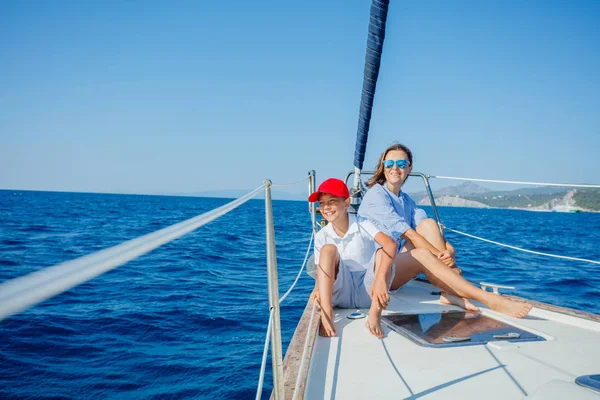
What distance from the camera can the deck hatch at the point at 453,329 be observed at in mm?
2189

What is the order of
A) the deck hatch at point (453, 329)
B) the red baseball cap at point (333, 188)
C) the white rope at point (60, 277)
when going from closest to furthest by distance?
the white rope at point (60, 277) < the deck hatch at point (453, 329) < the red baseball cap at point (333, 188)

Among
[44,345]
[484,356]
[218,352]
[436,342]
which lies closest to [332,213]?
[436,342]

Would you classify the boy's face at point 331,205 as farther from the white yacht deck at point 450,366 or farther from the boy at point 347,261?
the white yacht deck at point 450,366

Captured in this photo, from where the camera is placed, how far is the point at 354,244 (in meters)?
2.71

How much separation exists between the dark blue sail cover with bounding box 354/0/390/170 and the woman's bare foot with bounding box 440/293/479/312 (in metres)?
1.85

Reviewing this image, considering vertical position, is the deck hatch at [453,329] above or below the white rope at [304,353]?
below

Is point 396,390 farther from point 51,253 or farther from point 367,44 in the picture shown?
point 51,253

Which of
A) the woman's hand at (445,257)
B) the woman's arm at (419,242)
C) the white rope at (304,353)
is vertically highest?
the woman's arm at (419,242)

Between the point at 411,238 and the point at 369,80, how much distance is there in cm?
147

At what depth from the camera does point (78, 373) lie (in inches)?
132

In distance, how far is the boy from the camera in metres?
2.31

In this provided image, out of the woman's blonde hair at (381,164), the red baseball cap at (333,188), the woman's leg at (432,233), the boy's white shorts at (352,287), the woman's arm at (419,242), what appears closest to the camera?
the red baseball cap at (333,188)

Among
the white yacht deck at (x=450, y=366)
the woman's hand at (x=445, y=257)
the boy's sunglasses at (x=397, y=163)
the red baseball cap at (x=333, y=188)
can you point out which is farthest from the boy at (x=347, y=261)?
the boy's sunglasses at (x=397, y=163)

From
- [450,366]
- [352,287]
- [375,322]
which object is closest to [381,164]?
[352,287]
